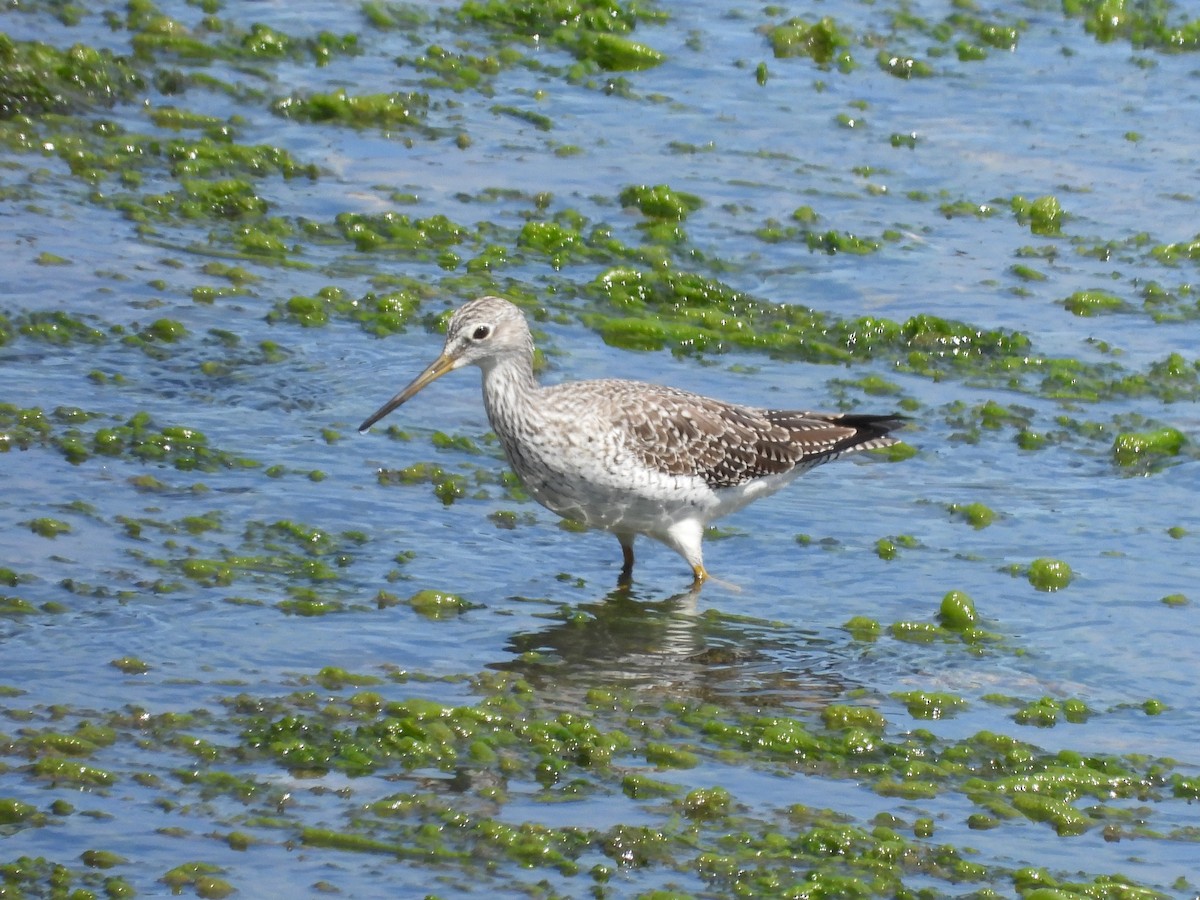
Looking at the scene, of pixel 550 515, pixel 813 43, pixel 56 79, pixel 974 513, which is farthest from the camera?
pixel 813 43

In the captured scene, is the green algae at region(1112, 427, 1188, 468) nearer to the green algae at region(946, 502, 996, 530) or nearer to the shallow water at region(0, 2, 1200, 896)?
the shallow water at region(0, 2, 1200, 896)

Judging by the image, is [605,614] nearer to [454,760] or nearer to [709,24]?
[454,760]

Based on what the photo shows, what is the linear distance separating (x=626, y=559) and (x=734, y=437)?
29.5 inches

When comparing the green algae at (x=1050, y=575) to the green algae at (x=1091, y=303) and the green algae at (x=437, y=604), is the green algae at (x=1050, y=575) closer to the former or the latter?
the green algae at (x=437, y=604)

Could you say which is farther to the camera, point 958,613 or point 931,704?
point 958,613

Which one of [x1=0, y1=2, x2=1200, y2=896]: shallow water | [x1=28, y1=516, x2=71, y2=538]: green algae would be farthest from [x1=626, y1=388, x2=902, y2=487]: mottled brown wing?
[x1=28, y1=516, x2=71, y2=538]: green algae

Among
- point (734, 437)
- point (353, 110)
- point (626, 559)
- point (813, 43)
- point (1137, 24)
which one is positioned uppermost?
point (1137, 24)

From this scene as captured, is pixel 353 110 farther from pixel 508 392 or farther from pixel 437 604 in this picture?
pixel 437 604

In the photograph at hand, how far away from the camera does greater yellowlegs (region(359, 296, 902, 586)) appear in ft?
27.5

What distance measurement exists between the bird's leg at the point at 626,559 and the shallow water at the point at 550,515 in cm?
8

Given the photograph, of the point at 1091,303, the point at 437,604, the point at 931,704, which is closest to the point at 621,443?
the point at 437,604

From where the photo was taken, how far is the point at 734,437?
900 cm

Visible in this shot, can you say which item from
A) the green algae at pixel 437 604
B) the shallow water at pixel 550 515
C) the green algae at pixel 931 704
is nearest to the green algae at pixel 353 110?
the shallow water at pixel 550 515

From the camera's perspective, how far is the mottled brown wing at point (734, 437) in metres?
8.66
